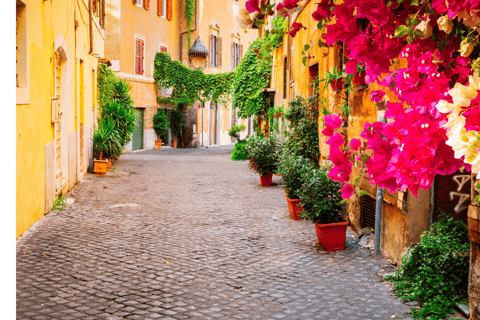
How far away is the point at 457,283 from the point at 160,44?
25.7 m

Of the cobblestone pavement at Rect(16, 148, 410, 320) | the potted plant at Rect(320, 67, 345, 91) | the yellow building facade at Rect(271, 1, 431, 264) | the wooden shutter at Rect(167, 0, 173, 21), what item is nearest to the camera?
the cobblestone pavement at Rect(16, 148, 410, 320)

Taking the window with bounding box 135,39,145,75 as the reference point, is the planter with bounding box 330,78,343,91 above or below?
below

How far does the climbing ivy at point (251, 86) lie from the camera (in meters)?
20.1

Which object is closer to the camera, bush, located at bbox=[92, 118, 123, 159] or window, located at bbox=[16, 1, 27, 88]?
window, located at bbox=[16, 1, 27, 88]

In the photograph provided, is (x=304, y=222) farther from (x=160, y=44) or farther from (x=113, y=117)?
(x=160, y=44)

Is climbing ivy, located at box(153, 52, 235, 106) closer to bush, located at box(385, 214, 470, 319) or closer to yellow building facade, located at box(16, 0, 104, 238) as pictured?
yellow building facade, located at box(16, 0, 104, 238)

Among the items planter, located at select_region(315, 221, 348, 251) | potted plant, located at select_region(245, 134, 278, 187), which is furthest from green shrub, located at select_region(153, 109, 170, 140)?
planter, located at select_region(315, 221, 348, 251)

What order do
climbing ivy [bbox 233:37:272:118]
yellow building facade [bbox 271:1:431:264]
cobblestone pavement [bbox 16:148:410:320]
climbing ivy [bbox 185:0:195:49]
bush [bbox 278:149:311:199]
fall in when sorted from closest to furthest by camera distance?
cobblestone pavement [bbox 16:148:410:320], yellow building facade [bbox 271:1:431:264], bush [bbox 278:149:311:199], climbing ivy [bbox 233:37:272:118], climbing ivy [bbox 185:0:195:49]

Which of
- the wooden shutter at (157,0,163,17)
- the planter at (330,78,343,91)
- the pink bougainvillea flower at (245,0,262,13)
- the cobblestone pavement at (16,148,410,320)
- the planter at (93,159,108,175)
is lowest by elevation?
the cobblestone pavement at (16,148,410,320)

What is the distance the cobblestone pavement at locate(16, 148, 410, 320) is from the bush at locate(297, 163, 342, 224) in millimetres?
422

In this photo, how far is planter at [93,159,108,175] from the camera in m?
14.0

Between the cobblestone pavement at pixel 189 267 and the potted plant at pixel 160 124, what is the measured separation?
719 inches

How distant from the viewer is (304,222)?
26.3 feet
